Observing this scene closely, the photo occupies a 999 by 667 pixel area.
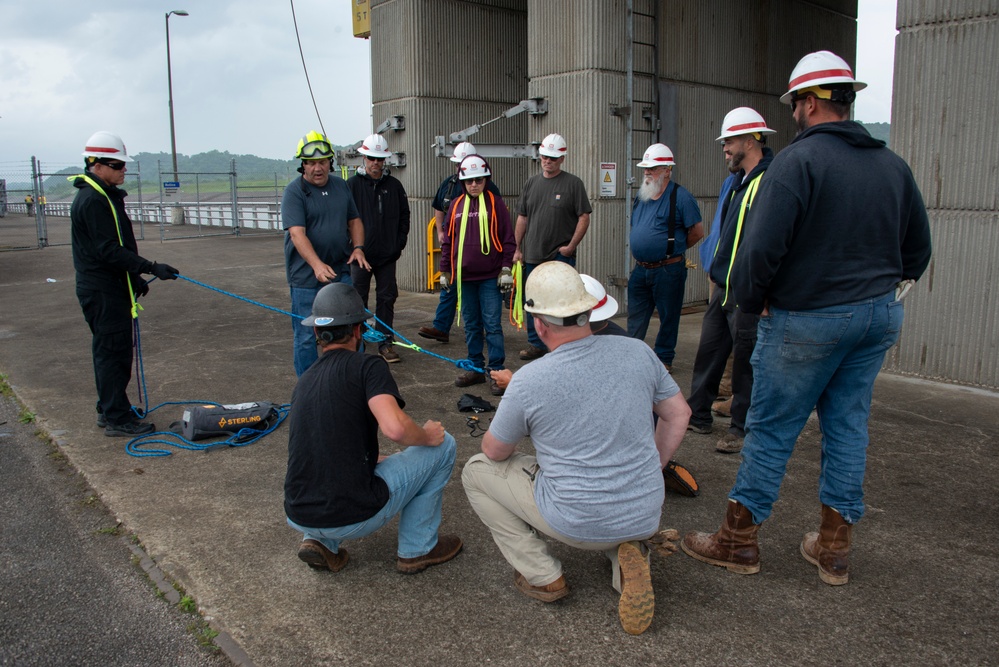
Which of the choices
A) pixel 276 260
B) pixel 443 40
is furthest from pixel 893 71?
pixel 276 260

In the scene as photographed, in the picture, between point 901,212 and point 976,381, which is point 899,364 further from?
point 901,212

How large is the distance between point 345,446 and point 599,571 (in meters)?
1.24

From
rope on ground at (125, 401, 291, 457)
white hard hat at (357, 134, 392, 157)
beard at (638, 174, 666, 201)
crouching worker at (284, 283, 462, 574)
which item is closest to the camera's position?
crouching worker at (284, 283, 462, 574)

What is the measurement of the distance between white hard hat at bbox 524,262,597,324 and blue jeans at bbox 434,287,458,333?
4486 mm

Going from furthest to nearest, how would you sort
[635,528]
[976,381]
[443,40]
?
[443,40] < [976,381] < [635,528]

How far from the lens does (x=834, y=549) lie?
3.42 meters

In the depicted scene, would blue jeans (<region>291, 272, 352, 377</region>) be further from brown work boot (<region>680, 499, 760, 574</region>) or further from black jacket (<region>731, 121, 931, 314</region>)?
black jacket (<region>731, 121, 931, 314</region>)

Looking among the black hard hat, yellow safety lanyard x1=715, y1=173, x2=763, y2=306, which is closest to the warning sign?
yellow safety lanyard x1=715, y1=173, x2=763, y2=306

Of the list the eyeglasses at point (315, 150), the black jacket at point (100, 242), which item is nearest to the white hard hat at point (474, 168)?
the eyeglasses at point (315, 150)

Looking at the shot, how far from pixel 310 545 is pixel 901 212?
110 inches

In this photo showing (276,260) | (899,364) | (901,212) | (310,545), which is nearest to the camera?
(901,212)

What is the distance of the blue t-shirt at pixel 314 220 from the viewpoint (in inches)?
227

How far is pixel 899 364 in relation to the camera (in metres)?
6.71

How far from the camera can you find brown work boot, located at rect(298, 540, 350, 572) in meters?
3.45
